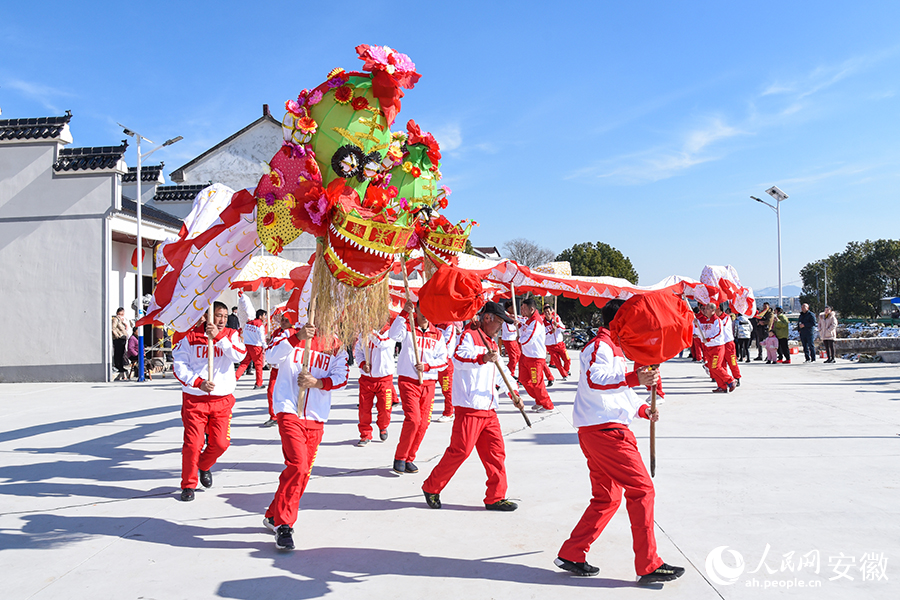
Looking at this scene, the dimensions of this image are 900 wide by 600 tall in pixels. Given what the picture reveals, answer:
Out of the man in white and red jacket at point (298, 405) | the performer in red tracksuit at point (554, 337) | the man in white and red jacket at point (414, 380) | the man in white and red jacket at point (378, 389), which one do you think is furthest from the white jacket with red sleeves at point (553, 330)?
the man in white and red jacket at point (298, 405)

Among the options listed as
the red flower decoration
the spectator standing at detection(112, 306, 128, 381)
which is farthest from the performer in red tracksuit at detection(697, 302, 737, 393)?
the spectator standing at detection(112, 306, 128, 381)

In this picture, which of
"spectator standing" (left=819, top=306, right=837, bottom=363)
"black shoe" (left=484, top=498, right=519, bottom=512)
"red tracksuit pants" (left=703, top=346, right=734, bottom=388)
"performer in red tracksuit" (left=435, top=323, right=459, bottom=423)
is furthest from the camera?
"spectator standing" (left=819, top=306, right=837, bottom=363)

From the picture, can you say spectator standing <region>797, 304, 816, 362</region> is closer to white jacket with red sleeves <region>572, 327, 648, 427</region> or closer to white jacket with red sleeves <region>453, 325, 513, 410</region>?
white jacket with red sleeves <region>453, 325, 513, 410</region>

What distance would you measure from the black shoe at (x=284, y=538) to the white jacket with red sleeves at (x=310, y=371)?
76 centimetres

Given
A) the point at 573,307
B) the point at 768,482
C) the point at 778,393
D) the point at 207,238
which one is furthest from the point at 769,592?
the point at 573,307

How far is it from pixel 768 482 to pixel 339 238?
14.3 ft

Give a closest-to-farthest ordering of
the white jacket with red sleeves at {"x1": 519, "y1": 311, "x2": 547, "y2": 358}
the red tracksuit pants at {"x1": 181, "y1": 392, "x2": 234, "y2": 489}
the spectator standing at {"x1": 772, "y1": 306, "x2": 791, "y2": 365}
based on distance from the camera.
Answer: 1. the red tracksuit pants at {"x1": 181, "y1": 392, "x2": 234, "y2": 489}
2. the white jacket with red sleeves at {"x1": 519, "y1": 311, "x2": 547, "y2": 358}
3. the spectator standing at {"x1": 772, "y1": 306, "x2": 791, "y2": 365}

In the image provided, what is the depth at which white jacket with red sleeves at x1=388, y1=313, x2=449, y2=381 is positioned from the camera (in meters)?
6.66

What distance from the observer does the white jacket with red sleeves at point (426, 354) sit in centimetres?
666

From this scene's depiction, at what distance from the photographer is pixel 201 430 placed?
5496 millimetres

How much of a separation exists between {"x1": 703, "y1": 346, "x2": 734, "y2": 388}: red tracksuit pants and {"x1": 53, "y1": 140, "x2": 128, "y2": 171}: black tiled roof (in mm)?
14255

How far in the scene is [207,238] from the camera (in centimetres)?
488

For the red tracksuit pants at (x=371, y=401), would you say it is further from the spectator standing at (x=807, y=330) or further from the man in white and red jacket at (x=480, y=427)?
the spectator standing at (x=807, y=330)

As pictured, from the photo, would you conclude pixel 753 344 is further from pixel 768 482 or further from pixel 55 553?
pixel 55 553
